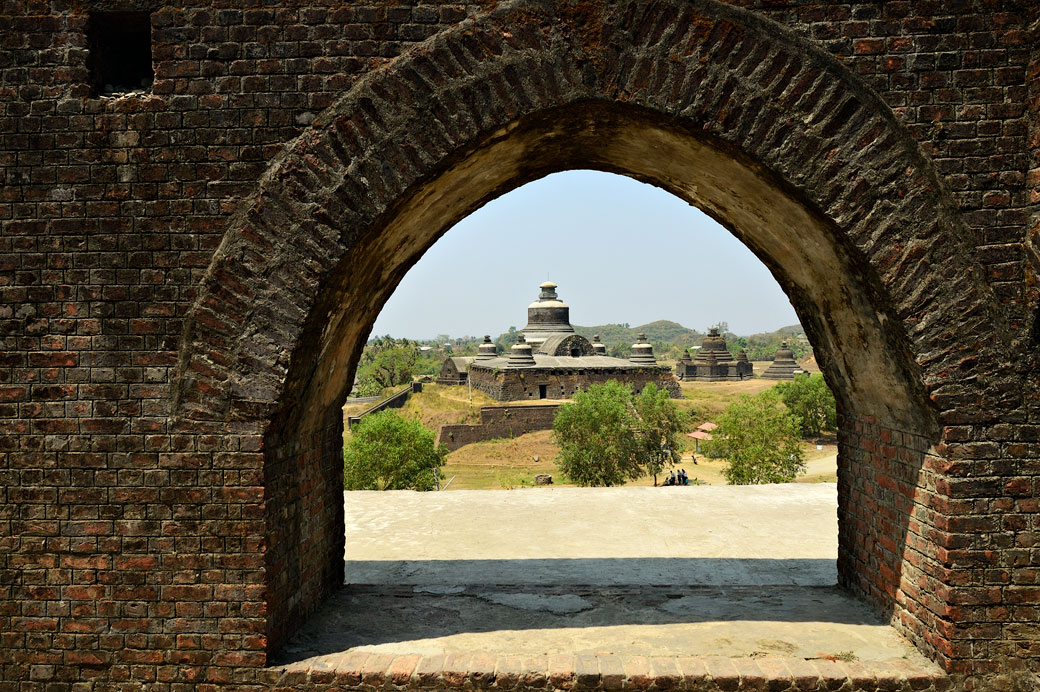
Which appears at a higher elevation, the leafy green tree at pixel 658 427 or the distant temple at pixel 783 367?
the distant temple at pixel 783 367

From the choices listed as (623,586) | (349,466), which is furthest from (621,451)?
(623,586)

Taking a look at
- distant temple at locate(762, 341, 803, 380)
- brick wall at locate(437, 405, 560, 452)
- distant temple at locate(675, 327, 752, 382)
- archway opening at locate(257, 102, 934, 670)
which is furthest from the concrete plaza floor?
distant temple at locate(675, 327, 752, 382)

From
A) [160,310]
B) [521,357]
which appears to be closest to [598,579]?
[160,310]

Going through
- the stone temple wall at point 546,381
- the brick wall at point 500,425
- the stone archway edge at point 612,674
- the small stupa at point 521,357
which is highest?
the small stupa at point 521,357

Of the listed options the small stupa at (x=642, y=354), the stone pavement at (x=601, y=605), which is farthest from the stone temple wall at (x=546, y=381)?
the stone pavement at (x=601, y=605)

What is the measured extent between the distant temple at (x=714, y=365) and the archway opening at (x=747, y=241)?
2565 inches

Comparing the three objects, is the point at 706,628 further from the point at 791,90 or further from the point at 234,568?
the point at 791,90

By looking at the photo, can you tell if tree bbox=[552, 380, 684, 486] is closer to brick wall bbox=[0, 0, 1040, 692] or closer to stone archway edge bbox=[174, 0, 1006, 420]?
brick wall bbox=[0, 0, 1040, 692]

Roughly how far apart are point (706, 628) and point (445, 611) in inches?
61.5

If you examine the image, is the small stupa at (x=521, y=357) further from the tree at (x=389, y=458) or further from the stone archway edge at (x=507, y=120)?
the stone archway edge at (x=507, y=120)

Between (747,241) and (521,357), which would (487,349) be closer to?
(521,357)

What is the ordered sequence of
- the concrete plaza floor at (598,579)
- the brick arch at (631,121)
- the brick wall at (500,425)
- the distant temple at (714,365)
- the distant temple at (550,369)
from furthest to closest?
the distant temple at (714,365) → the distant temple at (550,369) → the brick wall at (500,425) → the concrete plaza floor at (598,579) → the brick arch at (631,121)

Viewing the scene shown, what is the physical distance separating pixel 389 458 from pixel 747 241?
684 inches

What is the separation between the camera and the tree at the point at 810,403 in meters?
37.5
